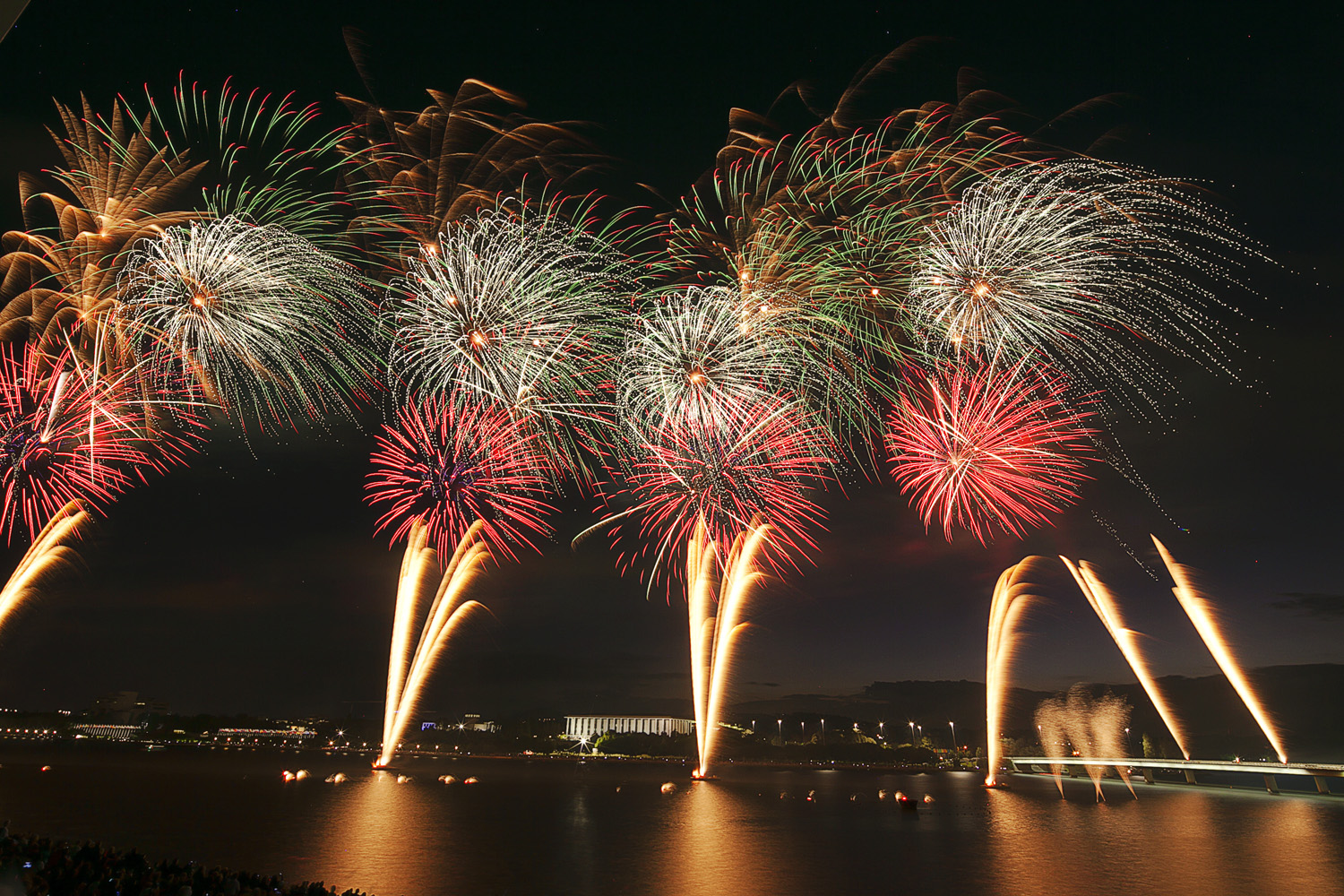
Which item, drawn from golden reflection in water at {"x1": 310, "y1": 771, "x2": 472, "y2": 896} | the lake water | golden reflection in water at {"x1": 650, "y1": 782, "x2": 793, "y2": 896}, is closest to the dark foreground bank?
golden reflection in water at {"x1": 310, "y1": 771, "x2": 472, "y2": 896}

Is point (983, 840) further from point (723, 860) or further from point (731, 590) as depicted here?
point (731, 590)

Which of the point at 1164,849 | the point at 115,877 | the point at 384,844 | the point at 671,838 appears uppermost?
the point at 115,877

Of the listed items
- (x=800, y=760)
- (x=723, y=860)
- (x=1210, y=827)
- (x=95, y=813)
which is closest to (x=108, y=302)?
(x=723, y=860)

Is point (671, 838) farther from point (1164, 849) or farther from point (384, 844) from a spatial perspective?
point (1164, 849)

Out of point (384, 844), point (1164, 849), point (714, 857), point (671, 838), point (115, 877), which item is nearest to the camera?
point (115, 877)

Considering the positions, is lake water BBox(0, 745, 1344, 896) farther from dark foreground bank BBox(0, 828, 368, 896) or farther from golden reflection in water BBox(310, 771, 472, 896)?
dark foreground bank BBox(0, 828, 368, 896)

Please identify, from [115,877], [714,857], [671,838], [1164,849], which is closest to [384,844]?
[671,838]
